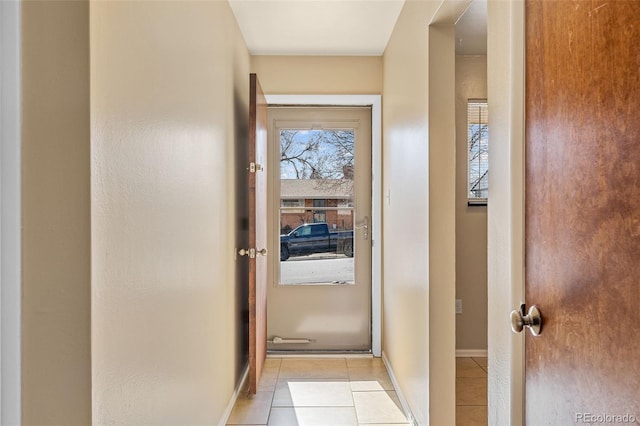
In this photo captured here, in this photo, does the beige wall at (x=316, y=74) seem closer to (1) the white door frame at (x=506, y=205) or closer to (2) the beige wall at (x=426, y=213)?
(2) the beige wall at (x=426, y=213)

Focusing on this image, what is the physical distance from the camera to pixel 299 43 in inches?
127

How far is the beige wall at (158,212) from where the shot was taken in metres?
1.07

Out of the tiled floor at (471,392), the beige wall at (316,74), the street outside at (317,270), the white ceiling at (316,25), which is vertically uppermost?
the white ceiling at (316,25)

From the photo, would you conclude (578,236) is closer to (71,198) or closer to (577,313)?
(577,313)

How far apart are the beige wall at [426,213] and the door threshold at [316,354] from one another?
3.26 feet

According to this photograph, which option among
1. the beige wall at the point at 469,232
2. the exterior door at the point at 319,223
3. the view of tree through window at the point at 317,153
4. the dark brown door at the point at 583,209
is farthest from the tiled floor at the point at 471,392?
the view of tree through window at the point at 317,153

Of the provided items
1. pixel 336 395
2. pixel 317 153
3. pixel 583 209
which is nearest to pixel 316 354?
pixel 336 395

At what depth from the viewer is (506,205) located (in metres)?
1.27

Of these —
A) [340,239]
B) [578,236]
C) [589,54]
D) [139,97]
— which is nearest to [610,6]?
[589,54]

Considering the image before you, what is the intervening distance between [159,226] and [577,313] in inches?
47.8

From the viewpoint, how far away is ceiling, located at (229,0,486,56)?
264cm

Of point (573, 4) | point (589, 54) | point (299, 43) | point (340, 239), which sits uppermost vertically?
point (299, 43)
